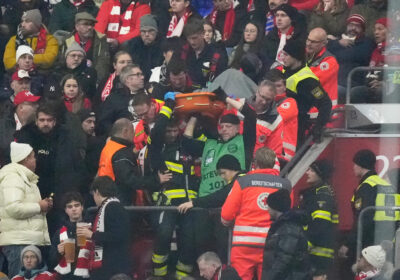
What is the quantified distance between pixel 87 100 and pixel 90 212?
9.08 ft

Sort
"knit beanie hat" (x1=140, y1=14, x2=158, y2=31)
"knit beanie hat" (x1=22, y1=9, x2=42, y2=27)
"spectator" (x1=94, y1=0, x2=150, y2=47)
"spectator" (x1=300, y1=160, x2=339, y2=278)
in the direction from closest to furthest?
"spectator" (x1=300, y1=160, x2=339, y2=278) → "knit beanie hat" (x1=140, y1=14, x2=158, y2=31) → "knit beanie hat" (x1=22, y1=9, x2=42, y2=27) → "spectator" (x1=94, y1=0, x2=150, y2=47)

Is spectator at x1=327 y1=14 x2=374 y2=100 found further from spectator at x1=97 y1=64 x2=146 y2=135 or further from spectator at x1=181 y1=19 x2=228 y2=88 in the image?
spectator at x1=97 y1=64 x2=146 y2=135

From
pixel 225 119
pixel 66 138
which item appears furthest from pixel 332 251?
pixel 66 138

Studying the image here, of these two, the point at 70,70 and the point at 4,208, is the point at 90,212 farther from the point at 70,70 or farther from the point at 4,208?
the point at 70,70

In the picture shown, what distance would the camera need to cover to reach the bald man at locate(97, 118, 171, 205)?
15.2m

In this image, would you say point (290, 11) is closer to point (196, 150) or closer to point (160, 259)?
point (196, 150)

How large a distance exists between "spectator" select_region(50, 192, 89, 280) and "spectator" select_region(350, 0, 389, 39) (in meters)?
4.60

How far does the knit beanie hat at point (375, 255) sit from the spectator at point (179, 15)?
18.0ft

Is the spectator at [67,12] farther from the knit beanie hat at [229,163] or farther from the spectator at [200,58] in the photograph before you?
the knit beanie hat at [229,163]

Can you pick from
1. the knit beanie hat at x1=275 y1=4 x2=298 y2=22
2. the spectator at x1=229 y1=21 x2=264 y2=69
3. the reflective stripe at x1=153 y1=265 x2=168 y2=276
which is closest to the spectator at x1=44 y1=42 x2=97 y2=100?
the spectator at x1=229 y1=21 x2=264 y2=69

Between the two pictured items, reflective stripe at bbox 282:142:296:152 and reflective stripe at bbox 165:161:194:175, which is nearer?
reflective stripe at bbox 165:161:194:175

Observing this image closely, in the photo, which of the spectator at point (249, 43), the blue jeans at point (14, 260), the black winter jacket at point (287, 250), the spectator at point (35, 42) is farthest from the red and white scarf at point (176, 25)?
the black winter jacket at point (287, 250)

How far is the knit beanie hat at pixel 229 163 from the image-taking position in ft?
47.9

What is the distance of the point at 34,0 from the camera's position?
798 inches
